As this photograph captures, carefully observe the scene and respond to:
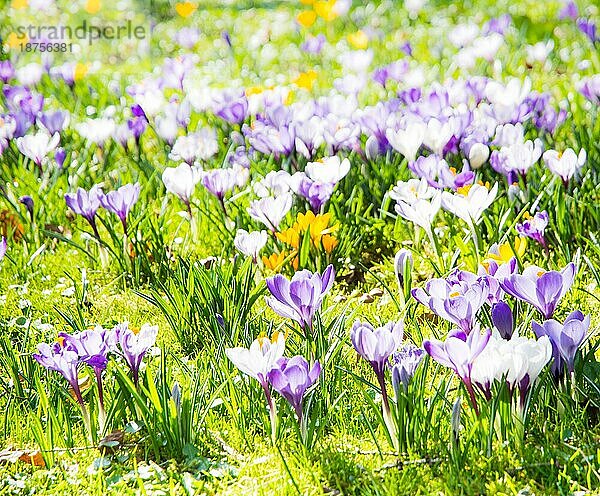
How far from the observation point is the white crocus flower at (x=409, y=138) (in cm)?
295

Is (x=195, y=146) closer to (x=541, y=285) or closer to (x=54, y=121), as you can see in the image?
(x=54, y=121)

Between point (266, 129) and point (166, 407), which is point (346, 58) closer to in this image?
point (266, 129)

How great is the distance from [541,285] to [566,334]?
14 centimetres

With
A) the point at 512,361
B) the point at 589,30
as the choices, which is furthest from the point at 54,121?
the point at 589,30

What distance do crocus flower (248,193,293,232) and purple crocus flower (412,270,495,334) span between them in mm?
831

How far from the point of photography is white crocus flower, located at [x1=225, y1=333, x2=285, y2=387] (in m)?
1.79

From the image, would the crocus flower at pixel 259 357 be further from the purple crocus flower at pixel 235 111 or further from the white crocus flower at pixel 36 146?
the purple crocus flower at pixel 235 111

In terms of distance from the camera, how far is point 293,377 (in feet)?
5.77

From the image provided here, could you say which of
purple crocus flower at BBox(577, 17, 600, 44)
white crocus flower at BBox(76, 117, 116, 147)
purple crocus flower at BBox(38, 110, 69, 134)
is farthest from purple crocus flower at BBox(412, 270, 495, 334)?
purple crocus flower at BBox(577, 17, 600, 44)

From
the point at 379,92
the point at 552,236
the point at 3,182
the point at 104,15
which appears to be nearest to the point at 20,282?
the point at 3,182

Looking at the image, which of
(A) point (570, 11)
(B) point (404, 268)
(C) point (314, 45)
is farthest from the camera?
(A) point (570, 11)

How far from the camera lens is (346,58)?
4898mm

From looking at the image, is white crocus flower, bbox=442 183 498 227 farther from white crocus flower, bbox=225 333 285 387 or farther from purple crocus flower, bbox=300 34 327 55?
purple crocus flower, bbox=300 34 327 55

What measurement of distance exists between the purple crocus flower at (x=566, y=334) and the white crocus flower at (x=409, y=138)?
1.28 meters
